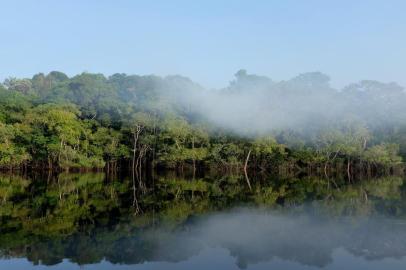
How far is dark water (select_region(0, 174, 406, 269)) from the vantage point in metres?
9.06

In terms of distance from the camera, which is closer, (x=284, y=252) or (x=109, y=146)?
(x=284, y=252)

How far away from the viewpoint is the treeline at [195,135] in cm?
4728

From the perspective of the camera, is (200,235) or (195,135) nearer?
(200,235)

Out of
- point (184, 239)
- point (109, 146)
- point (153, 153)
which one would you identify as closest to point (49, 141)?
point (109, 146)

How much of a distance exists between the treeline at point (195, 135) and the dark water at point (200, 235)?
30.2m

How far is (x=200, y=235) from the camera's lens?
1175cm

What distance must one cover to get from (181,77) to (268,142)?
42.6m

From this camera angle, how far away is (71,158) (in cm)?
4719

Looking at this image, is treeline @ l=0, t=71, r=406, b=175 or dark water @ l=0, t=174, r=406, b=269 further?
treeline @ l=0, t=71, r=406, b=175

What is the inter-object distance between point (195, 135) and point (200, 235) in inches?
1659

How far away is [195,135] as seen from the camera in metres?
53.8

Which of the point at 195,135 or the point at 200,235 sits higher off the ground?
the point at 195,135

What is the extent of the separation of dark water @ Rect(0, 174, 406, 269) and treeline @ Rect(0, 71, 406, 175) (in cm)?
3023

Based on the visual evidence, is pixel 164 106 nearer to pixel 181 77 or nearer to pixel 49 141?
pixel 49 141
